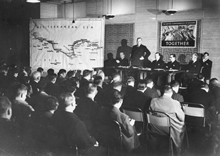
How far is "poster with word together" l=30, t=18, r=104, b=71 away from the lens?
901cm

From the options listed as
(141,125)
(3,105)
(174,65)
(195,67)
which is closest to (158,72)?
(174,65)

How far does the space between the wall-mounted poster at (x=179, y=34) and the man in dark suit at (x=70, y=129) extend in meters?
6.94

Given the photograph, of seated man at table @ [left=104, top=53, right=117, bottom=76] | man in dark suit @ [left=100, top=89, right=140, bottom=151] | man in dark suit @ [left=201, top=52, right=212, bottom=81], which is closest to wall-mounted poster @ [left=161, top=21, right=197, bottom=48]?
man in dark suit @ [left=201, top=52, right=212, bottom=81]

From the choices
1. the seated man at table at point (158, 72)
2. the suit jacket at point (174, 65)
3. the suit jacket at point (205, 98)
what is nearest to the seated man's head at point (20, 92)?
the suit jacket at point (205, 98)

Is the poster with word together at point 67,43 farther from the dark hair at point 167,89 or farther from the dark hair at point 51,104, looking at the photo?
the dark hair at point 51,104

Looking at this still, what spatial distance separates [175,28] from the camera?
30.0ft

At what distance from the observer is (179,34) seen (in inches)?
358

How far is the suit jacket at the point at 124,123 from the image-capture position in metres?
3.05

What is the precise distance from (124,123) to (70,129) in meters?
0.66

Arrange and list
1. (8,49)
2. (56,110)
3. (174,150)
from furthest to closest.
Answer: (8,49), (174,150), (56,110)

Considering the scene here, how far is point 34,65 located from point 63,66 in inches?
42.8

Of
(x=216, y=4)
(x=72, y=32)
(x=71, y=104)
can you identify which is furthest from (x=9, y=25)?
(x=71, y=104)

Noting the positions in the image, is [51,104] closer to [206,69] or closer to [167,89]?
[167,89]

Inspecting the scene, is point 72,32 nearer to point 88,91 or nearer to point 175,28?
point 175,28
